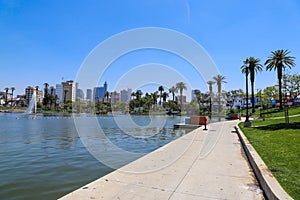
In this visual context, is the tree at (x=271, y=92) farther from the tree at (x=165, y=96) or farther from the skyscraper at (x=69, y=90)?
the skyscraper at (x=69, y=90)

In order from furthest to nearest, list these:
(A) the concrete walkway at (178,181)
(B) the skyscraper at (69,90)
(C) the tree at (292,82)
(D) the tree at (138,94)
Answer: (B) the skyscraper at (69,90), (D) the tree at (138,94), (C) the tree at (292,82), (A) the concrete walkway at (178,181)

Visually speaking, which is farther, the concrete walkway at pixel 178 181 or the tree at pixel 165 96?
the tree at pixel 165 96

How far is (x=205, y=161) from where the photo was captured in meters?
7.80

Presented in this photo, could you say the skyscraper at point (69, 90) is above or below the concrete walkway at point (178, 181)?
above

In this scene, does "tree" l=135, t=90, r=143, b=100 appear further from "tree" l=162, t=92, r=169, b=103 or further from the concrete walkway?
the concrete walkway

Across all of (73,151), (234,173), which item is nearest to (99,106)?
(73,151)

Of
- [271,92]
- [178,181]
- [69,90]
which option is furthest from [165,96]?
[178,181]

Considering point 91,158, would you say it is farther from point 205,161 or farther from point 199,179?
point 199,179

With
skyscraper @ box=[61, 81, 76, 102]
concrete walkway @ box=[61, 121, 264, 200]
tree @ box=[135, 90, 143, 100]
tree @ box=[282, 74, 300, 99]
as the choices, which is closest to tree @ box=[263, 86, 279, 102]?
tree @ box=[282, 74, 300, 99]

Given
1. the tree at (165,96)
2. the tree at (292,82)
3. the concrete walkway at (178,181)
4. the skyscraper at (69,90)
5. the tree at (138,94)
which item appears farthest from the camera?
the skyscraper at (69,90)

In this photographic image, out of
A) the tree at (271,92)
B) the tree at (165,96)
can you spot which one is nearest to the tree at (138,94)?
the tree at (165,96)

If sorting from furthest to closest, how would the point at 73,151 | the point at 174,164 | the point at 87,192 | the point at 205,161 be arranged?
the point at 73,151 → the point at 205,161 → the point at 174,164 → the point at 87,192

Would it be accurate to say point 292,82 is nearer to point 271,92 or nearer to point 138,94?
point 271,92

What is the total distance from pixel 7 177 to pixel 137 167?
14.1ft
